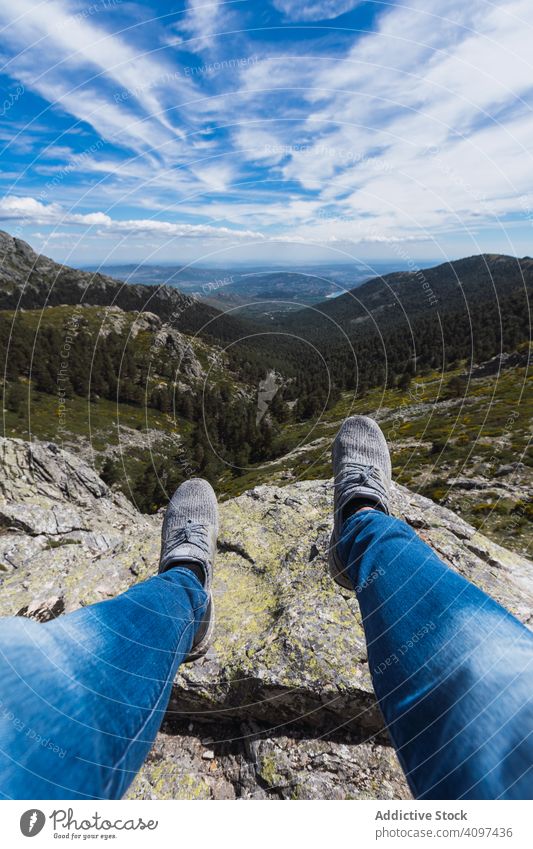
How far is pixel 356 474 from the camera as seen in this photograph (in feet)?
18.9

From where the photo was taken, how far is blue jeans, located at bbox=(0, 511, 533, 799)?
2.13 meters

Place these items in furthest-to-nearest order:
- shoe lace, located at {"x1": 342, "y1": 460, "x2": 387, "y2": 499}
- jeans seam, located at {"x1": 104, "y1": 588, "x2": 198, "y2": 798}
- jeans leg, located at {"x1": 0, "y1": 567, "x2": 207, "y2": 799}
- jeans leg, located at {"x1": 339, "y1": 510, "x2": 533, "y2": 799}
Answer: shoe lace, located at {"x1": 342, "y1": 460, "x2": 387, "y2": 499} < jeans seam, located at {"x1": 104, "y1": 588, "x2": 198, "y2": 798} < jeans leg, located at {"x1": 0, "y1": 567, "x2": 207, "y2": 799} < jeans leg, located at {"x1": 339, "y1": 510, "x2": 533, "y2": 799}

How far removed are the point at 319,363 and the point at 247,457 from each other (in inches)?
3345

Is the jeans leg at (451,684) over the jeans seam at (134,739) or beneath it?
over

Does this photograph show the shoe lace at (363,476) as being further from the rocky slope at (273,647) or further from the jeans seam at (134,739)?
the jeans seam at (134,739)

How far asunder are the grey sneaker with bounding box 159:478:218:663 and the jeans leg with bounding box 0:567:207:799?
4.52ft

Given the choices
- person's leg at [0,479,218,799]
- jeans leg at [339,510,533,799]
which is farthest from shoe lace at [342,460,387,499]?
person's leg at [0,479,218,799]

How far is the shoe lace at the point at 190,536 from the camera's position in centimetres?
561

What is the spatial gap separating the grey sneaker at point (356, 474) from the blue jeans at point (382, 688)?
1.47m

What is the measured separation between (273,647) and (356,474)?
2689 millimetres

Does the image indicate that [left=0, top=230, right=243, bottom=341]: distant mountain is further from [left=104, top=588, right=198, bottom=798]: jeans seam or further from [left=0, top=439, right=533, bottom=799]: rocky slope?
[left=104, top=588, right=198, bottom=798]: jeans seam

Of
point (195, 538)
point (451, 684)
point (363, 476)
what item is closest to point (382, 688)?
point (451, 684)

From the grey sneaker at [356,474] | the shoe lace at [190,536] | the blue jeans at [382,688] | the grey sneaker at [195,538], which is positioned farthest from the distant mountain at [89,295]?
the blue jeans at [382,688]
